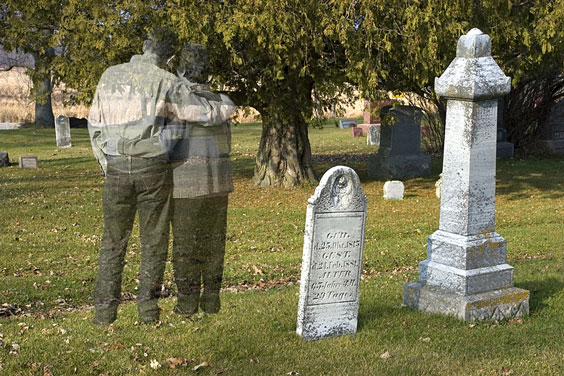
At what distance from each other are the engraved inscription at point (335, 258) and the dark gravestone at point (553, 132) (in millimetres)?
21628

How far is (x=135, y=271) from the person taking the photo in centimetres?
1003

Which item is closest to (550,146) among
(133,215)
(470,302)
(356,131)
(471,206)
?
(356,131)

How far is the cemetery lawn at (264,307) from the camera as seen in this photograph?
6148 millimetres

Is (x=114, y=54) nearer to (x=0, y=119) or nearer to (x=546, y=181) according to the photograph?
(x=546, y=181)

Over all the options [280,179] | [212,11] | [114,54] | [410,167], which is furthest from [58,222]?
[410,167]

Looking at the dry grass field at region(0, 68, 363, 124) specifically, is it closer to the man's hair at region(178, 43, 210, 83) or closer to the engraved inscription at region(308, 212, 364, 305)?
the engraved inscription at region(308, 212, 364, 305)

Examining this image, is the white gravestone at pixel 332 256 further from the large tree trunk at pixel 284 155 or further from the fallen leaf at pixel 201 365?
the large tree trunk at pixel 284 155

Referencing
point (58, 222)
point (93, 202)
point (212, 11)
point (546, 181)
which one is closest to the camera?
point (58, 222)

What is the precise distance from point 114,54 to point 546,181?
38.1 feet

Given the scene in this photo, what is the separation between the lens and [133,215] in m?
6.23

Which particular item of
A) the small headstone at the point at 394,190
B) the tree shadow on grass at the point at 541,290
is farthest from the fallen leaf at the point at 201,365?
the small headstone at the point at 394,190

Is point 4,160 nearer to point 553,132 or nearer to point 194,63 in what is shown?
point 553,132

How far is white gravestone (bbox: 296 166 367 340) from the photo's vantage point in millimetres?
6547

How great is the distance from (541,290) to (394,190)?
27.4ft
